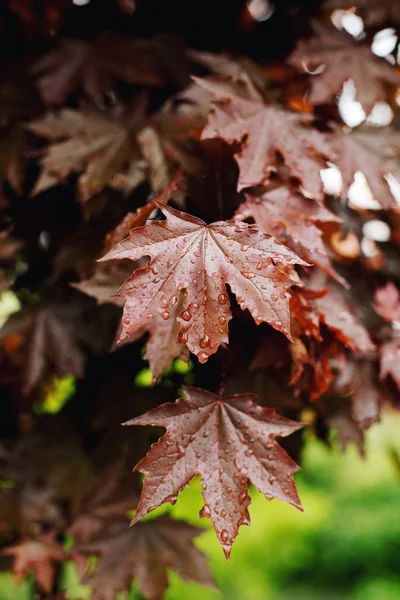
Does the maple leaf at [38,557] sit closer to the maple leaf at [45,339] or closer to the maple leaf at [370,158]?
the maple leaf at [45,339]

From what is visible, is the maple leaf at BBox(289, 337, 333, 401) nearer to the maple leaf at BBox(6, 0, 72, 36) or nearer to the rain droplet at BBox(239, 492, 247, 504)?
the rain droplet at BBox(239, 492, 247, 504)

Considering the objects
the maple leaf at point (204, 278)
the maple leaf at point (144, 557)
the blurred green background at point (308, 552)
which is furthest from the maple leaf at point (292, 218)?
the blurred green background at point (308, 552)

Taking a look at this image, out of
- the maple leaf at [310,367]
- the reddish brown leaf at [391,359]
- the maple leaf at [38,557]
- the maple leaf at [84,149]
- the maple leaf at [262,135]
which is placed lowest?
the maple leaf at [38,557]

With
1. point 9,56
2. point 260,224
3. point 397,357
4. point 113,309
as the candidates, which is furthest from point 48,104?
point 397,357

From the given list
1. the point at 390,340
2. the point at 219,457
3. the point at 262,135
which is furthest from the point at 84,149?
the point at 390,340

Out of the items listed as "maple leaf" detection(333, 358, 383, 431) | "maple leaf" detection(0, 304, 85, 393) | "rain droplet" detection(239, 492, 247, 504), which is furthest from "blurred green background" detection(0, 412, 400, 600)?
"rain droplet" detection(239, 492, 247, 504)

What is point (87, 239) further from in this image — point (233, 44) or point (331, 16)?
point (331, 16)
